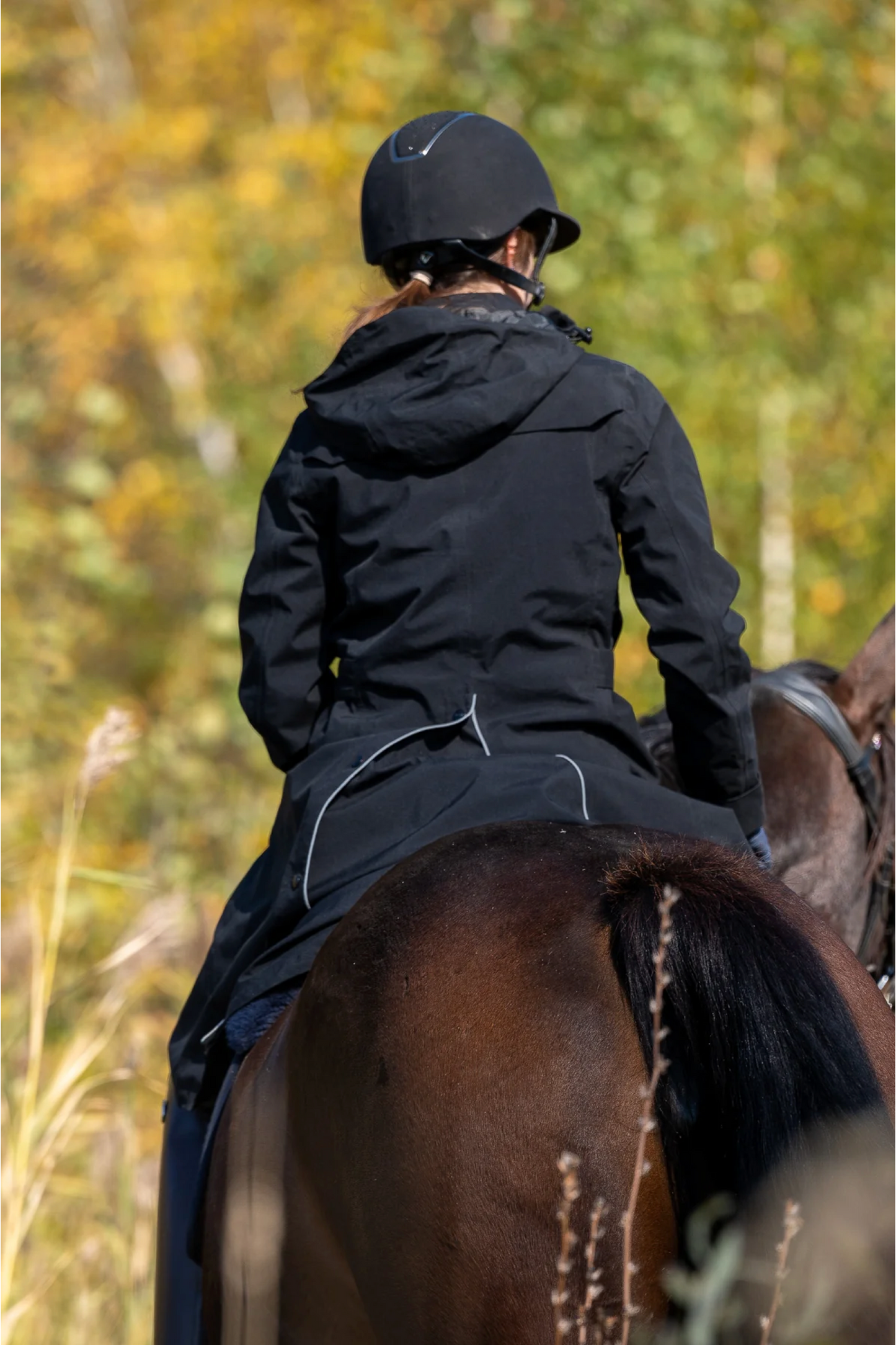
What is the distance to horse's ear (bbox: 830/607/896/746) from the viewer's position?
3096 millimetres

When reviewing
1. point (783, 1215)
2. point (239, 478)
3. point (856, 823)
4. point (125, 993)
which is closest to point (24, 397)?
point (239, 478)

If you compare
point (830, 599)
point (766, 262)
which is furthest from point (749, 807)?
point (766, 262)

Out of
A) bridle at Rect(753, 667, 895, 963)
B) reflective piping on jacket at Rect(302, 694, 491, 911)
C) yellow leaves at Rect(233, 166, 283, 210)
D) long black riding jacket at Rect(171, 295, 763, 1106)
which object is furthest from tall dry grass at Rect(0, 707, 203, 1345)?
yellow leaves at Rect(233, 166, 283, 210)

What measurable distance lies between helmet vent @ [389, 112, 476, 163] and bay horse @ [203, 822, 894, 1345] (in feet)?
4.12

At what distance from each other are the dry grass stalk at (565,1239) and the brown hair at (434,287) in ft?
4.48

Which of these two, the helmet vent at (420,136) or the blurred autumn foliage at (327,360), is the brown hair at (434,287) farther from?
the blurred autumn foliage at (327,360)

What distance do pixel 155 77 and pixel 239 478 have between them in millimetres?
8740

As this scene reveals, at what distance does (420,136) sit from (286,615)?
0.85 meters

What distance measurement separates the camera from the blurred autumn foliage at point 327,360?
614 centimetres

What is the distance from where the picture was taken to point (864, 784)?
3.03 m

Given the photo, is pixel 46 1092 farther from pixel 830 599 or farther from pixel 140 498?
pixel 140 498

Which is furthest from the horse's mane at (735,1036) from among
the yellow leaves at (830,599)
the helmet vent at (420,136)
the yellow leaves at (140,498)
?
the yellow leaves at (140,498)

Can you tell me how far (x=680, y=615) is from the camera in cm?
236

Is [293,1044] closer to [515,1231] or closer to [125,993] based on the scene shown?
[515,1231]
